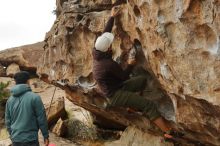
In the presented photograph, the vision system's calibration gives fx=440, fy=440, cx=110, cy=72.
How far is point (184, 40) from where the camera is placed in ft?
25.1

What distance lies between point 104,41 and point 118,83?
1010mm

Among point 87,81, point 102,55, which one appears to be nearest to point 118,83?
point 102,55

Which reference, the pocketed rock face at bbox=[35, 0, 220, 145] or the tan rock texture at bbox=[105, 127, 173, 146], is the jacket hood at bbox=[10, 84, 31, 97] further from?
the tan rock texture at bbox=[105, 127, 173, 146]

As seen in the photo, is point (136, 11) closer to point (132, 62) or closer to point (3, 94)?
point (132, 62)

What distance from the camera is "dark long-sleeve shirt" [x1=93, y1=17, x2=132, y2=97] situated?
380 inches

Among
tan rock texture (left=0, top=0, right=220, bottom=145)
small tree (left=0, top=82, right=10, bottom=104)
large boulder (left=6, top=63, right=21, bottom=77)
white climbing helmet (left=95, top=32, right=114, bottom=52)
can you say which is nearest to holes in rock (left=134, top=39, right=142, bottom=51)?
tan rock texture (left=0, top=0, right=220, bottom=145)

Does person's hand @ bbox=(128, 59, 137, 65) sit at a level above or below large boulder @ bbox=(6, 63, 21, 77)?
above

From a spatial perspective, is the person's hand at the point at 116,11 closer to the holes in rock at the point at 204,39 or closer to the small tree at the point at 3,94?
the holes in rock at the point at 204,39

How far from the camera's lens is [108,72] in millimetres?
9664

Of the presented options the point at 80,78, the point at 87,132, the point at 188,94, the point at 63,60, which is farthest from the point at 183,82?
the point at 87,132

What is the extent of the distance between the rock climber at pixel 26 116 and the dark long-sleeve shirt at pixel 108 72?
1.79 m

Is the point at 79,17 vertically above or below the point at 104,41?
above

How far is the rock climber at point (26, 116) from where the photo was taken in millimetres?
8508

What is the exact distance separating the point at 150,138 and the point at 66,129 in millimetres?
4341
